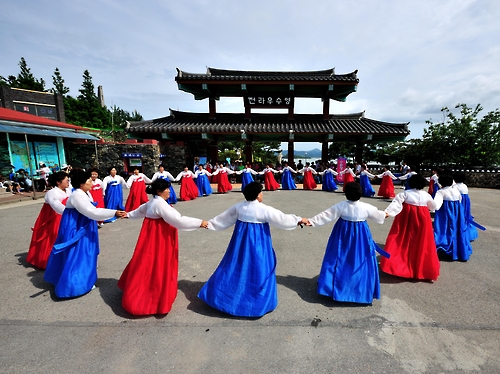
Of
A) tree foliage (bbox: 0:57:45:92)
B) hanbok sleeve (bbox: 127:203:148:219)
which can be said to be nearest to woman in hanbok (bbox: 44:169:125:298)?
hanbok sleeve (bbox: 127:203:148:219)

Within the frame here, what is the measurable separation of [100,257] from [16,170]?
1326 centimetres

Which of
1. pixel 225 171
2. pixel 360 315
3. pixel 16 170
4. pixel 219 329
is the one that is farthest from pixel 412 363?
pixel 16 170

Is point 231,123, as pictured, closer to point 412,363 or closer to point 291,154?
point 291,154

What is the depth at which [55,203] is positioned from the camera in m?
3.64

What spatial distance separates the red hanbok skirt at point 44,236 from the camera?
4.04 metres

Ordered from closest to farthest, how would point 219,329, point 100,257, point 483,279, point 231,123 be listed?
1. point 219,329
2. point 483,279
3. point 100,257
4. point 231,123

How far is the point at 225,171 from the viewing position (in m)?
12.2

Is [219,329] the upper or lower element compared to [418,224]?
lower

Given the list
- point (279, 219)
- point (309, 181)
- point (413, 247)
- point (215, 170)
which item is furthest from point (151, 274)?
point (215, 170)

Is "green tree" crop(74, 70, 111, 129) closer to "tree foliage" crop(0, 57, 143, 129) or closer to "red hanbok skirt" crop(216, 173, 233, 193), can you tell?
"tree foliage" crop(0, 57, 143, 129)

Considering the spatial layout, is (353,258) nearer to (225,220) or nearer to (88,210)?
(225,220)

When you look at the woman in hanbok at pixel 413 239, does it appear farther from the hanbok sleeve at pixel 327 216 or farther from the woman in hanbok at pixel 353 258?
the hanbok sleeve at pixel 327 216

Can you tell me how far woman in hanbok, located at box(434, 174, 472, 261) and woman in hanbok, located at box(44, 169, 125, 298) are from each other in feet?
17.2

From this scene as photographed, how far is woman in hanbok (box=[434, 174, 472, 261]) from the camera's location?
13.9ft
